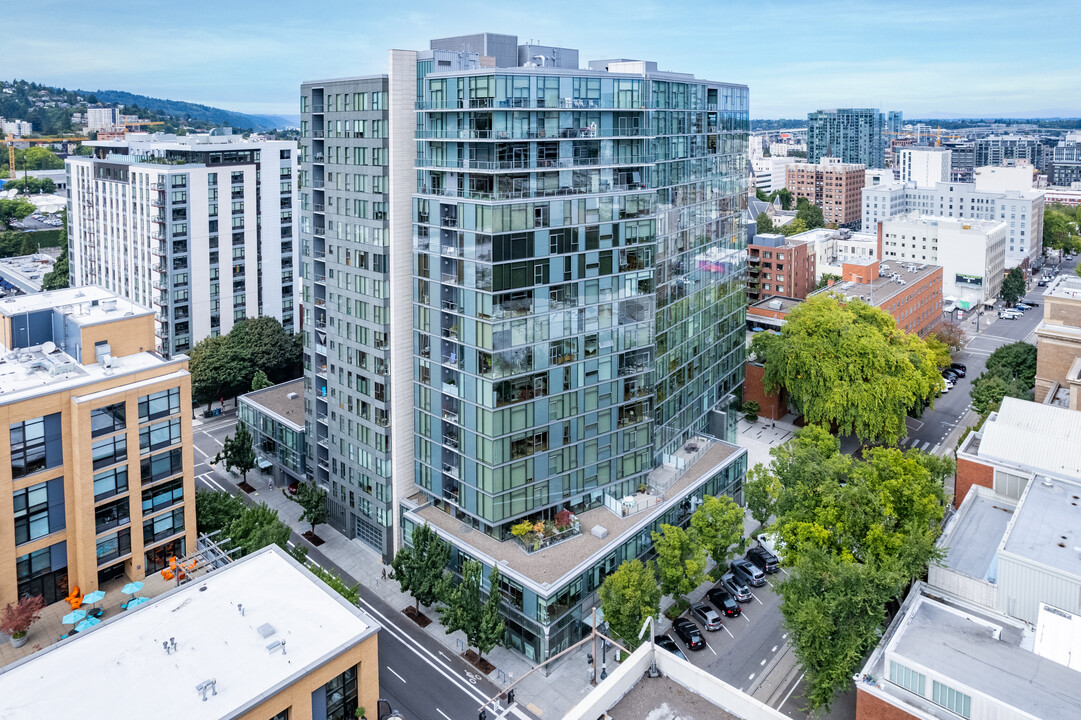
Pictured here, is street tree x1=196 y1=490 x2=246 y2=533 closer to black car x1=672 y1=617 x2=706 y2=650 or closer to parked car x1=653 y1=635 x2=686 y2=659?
parked car x1=653 y1=635 x2=686 y2=659

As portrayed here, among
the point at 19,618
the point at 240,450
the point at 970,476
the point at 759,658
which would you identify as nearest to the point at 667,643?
the point at 759,658

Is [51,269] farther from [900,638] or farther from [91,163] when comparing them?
[900,638]

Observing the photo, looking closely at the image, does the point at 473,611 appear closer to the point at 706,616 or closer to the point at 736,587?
the point at 706,616

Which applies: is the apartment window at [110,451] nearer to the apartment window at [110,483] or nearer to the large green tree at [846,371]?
the apartment window at [110,483]

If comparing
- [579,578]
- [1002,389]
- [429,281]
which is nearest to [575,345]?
[429,281]

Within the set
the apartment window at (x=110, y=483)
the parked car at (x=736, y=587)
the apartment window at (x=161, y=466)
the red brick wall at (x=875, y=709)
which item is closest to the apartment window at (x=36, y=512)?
the apartment window at (x=110, y=483)
